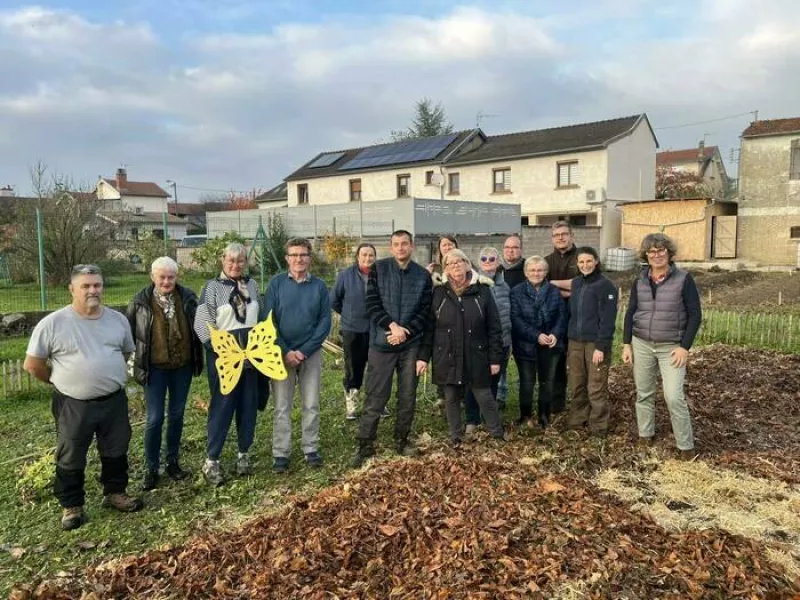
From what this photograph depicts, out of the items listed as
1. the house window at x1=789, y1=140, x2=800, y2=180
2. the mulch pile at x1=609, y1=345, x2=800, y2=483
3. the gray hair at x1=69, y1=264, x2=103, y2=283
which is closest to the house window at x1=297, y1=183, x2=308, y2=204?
the house window at x1=789, y1=140, x2=800, y2=180

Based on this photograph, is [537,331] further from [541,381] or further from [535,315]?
[541,381]

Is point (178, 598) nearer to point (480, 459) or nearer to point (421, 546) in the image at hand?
point (421, 546)

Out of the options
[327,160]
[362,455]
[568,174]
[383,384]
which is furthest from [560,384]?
[327,160]

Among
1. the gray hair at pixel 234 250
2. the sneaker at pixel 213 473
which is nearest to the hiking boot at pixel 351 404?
the sneaker at pixel 213 473

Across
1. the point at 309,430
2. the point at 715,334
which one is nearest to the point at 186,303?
the point at 309,430

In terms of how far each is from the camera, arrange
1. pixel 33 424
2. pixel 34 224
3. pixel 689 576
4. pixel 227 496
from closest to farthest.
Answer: pixel 689 576, pixel 227 496, pixel 33 424, pixel 34 224

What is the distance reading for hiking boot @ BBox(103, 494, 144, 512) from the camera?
4.13 metres

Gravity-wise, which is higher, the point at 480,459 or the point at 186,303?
the point at 186,303

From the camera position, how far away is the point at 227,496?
4352 mm

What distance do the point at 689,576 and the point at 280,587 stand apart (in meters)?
1.92

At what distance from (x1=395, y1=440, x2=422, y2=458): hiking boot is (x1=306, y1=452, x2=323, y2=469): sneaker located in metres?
0.67

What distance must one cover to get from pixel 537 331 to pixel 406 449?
5.26 feet

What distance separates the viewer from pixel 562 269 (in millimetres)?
5754

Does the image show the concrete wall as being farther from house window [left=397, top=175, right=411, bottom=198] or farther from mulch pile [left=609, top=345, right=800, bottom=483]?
mulch pile [left=609, top=345, right=800, bottom=483]
